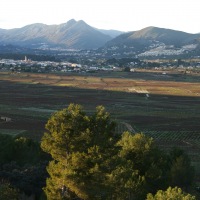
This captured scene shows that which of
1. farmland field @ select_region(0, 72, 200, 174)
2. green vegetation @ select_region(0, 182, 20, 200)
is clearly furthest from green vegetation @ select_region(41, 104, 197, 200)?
farmland field @ select_region(0, 72, 200, 174)

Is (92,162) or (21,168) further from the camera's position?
(21,168)

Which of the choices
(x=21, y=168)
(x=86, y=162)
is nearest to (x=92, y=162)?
(x=86, y=162)

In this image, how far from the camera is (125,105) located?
93.2 meters

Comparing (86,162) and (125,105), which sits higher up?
(86,162)

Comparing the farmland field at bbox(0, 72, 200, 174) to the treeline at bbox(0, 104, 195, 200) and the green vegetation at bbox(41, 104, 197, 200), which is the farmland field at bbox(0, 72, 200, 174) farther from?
the green vegetation at bbox(41, 104, 197, 200)

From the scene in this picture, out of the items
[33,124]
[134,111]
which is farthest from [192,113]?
[33,124]

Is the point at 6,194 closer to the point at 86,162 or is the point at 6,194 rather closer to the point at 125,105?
the point at 86,162

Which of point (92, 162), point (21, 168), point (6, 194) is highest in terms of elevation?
point (92, 162)

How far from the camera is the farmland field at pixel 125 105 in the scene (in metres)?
62.2

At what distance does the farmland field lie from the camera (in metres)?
62.2

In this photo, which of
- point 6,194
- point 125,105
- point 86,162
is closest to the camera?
point 86,162

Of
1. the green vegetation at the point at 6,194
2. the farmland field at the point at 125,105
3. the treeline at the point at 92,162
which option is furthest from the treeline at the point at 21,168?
the farmland field at the point at 125,105

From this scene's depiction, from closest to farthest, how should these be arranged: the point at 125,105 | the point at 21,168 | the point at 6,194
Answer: the point at 6,194 → the point at 21,168 → the point at 125,105

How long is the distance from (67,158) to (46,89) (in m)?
99.9
